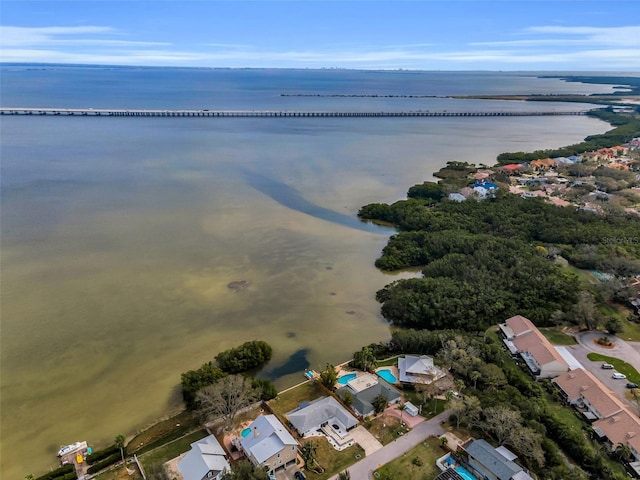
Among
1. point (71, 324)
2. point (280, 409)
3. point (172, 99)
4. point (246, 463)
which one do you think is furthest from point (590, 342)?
point (172, 99)

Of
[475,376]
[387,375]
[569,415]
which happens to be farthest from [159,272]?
[569,415]

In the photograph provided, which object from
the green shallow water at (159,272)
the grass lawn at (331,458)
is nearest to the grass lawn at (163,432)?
the green shallow water at (159,272)

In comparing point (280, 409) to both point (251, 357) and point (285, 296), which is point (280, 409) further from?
point (285, 296)

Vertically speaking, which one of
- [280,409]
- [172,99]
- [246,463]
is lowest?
[280,409]

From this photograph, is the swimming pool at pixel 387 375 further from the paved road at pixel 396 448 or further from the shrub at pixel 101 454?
the shrub at pixel 101 454

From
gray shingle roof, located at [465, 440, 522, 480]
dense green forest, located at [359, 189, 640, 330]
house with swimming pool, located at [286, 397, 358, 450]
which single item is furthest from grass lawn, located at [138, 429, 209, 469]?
dense green forest, located at [359, 189, 640, 330]

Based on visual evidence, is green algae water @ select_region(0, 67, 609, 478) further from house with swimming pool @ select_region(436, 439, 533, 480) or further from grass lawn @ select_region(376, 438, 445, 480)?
house with swimming pool @ select_region(436, 439, 533, 480)
